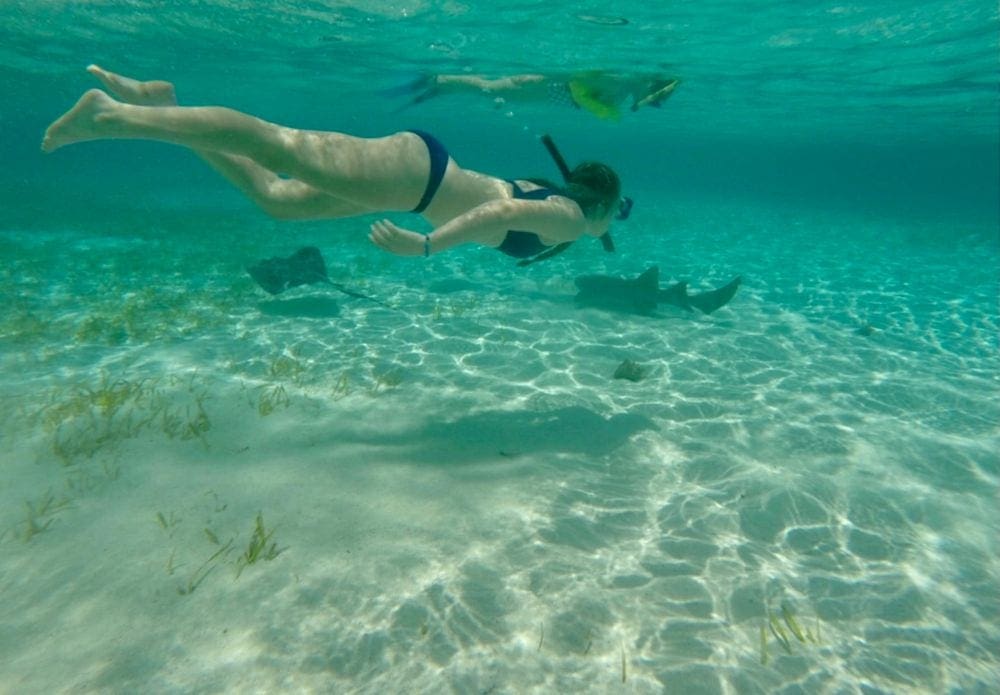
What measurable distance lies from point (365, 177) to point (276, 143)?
713 millimetres

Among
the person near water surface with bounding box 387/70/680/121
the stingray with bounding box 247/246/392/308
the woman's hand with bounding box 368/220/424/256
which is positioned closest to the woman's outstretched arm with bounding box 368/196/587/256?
the woman's hand with bounding box 368/220/424/256

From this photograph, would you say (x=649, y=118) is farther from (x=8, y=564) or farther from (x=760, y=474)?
(x=8, y=564)

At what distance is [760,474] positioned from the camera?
5645 millimetres

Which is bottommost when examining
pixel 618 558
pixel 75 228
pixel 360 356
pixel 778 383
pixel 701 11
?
pixel 778 383

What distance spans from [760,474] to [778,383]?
3158 millimetres

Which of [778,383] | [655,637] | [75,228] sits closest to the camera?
[655,637]

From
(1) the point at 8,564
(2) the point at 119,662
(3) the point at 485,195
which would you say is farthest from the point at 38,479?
(3) the point at 485,195

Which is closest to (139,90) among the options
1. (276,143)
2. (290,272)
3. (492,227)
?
(276,143)

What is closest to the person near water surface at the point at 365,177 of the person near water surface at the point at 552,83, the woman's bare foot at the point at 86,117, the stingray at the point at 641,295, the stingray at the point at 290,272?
the woman's bare foot at the point at 86,117

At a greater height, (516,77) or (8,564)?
(516,77)

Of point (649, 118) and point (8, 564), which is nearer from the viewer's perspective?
point (8, 564)

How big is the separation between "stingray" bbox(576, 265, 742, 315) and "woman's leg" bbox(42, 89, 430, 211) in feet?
25.2

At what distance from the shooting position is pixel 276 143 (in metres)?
4.11

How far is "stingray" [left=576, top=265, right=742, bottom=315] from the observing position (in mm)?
11422
